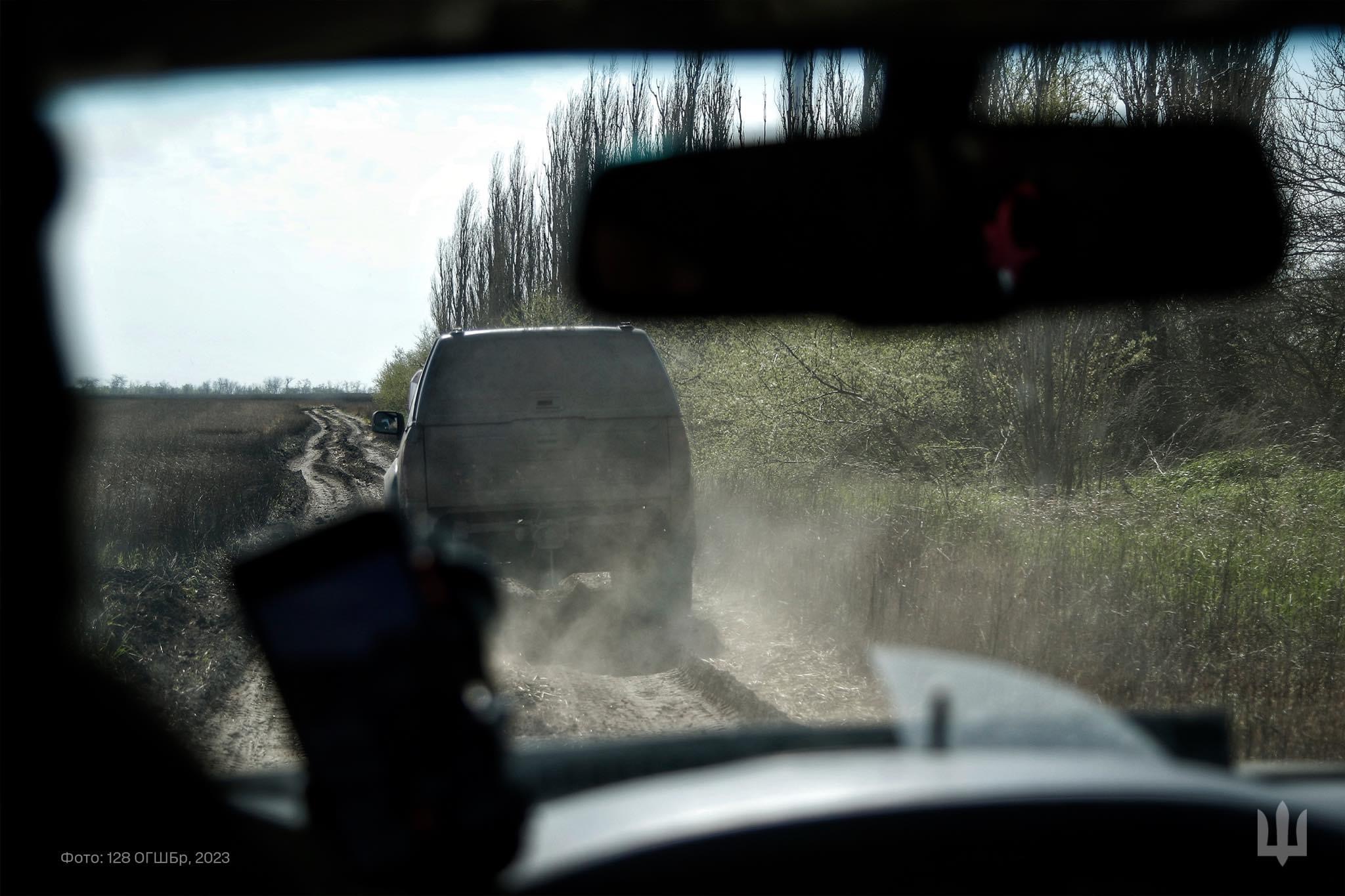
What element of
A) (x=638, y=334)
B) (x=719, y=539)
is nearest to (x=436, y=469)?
(x=638, y=334)

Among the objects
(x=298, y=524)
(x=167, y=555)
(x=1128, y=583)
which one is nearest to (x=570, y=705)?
(x=1128, y=583)

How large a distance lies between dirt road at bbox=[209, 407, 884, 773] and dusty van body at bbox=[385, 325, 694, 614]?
66 cm

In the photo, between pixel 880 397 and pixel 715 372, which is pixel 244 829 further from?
pixel 715 372

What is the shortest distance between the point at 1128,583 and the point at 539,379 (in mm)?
4090

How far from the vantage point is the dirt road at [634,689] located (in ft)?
18.7

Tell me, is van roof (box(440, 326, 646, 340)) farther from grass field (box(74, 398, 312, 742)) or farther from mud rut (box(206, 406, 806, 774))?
grass field (box(74, 398, 312, 742))

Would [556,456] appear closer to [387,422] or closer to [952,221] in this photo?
[387,422]

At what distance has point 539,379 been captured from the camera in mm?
7742

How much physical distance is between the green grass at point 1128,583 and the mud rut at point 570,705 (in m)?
1.54

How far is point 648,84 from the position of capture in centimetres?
2228

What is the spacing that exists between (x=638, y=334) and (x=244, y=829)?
629cm

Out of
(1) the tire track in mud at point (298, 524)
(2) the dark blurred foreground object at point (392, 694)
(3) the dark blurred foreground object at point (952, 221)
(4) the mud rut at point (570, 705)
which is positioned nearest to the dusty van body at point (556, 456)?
(4) the mud rut at point (570, 705)

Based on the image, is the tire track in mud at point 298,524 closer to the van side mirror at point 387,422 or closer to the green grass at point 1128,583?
the van side mirror at point 387,422

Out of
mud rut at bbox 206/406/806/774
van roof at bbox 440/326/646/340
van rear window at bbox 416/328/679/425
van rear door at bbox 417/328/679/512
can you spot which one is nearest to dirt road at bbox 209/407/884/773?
mud rut at bbox 206/406/806/774
